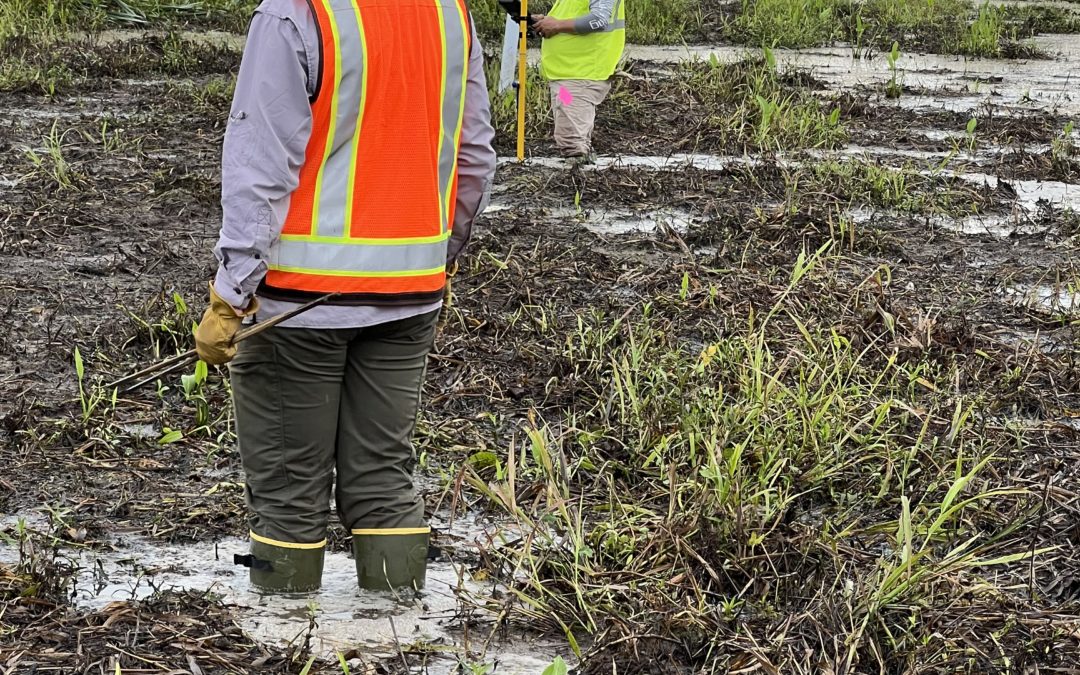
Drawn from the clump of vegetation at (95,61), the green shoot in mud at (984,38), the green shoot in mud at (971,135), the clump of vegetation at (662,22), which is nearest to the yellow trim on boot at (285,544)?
the green shoot in mud at (971,135)

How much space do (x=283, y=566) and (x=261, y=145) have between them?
1039 mm

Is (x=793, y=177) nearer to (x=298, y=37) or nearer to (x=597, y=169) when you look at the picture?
(x=597, y=169)

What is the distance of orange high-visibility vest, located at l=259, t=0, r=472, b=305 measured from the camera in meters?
3.01

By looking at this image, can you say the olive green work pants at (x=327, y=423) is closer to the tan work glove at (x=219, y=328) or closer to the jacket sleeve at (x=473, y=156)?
the tan work glove at (x=219, y=328)

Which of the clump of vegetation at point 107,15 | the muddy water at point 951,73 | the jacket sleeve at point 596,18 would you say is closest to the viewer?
the jacket sleeve at point 596,18

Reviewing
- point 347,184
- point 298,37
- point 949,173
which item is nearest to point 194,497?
point 347,184

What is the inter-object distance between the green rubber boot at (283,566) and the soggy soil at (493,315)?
72 millimetres

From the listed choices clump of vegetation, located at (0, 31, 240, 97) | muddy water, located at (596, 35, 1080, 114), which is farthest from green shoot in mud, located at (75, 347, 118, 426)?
muddy water, located at (596, 35, 1080, 114)

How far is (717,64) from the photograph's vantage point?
422 inches

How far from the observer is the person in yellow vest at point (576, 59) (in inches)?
323

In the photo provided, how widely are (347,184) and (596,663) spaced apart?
117 centimetres

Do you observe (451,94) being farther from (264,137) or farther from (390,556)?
(390,556)

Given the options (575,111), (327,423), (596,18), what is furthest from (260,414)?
(575,111)

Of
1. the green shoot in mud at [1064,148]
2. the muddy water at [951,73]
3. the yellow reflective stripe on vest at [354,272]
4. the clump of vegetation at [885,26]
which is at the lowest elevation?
the green shoot in mud at [1064,148]
